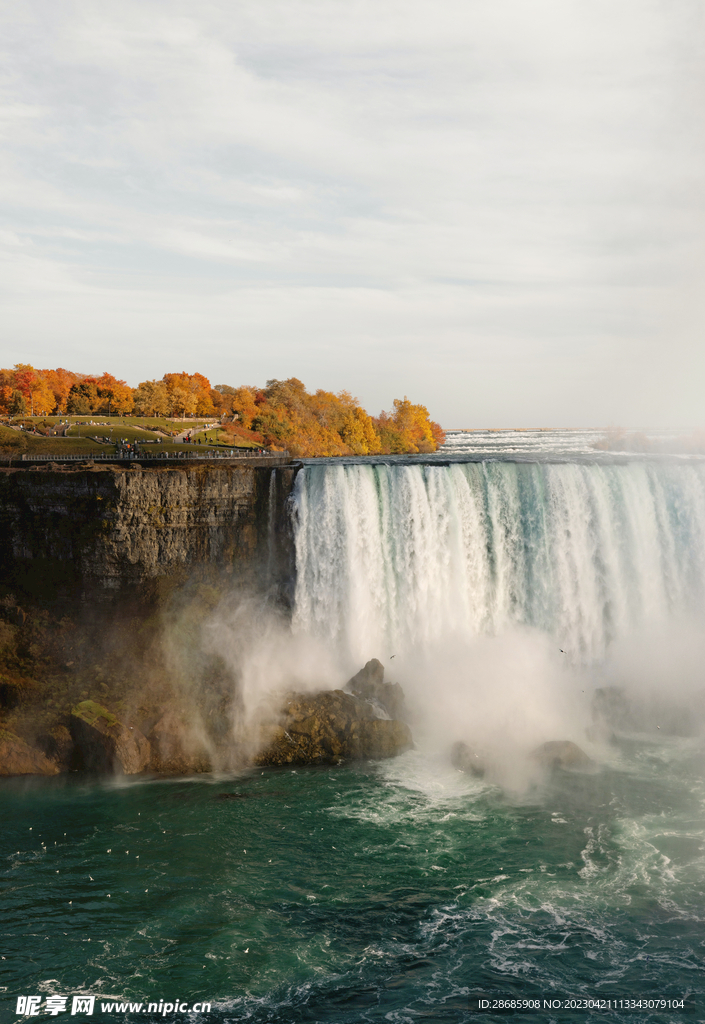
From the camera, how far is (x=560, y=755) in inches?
833

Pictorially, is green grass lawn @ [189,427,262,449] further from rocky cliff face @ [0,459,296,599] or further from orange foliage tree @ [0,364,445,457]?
rocky cliff face @ [0,459,296,599]

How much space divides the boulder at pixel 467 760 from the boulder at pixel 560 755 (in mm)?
1602

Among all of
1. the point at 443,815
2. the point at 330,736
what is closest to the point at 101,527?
the point at 330,736

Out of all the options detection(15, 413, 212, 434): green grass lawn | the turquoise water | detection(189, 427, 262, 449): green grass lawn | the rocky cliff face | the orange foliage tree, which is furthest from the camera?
the orange foliage tree

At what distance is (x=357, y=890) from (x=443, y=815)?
3794 millimetres

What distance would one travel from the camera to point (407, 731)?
22.7m

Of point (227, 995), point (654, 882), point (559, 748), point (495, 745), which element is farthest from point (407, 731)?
point (227, 995)

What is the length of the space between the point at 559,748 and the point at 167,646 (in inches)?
531

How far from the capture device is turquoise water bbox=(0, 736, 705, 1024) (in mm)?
12883

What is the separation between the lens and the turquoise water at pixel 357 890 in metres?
12.9

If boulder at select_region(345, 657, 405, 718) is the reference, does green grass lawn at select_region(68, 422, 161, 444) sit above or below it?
above

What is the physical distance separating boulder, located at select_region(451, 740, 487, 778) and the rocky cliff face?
36.2 ft

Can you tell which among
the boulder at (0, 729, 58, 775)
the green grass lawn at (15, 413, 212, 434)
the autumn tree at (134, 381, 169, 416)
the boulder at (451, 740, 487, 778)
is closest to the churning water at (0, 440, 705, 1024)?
the boulder at (451, 740, 487, 778)

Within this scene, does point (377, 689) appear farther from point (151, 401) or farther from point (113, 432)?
point (151, 401)
